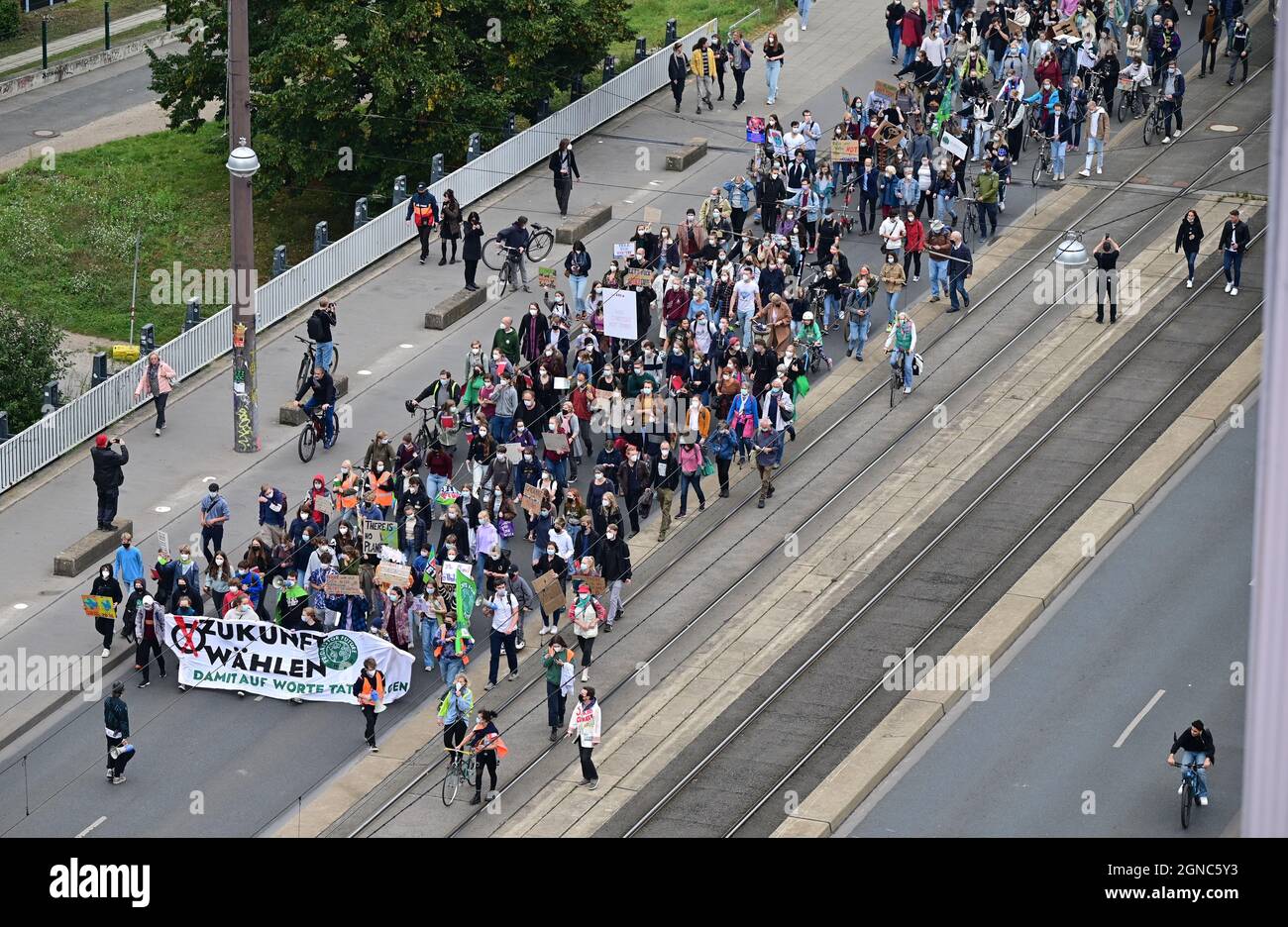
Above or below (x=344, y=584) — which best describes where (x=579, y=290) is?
above

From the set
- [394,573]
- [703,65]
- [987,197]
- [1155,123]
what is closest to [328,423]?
[394,573]

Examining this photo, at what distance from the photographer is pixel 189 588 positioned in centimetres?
2922

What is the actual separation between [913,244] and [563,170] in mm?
8063

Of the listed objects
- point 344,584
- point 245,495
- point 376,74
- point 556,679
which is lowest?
point 245,495

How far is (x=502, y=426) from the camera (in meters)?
33.6

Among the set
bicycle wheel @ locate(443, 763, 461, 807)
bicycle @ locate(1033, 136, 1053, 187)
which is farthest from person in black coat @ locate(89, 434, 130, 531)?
bicycle @ locate(1033, 136, 1053, 187)

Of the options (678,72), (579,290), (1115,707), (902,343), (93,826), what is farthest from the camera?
(678,72)

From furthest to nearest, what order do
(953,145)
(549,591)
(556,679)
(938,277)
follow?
(953,145)
(938,277)
(549,591)
(556,679)

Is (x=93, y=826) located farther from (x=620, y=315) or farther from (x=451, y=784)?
(x=620, y=315)

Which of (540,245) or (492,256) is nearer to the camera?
(540,245)

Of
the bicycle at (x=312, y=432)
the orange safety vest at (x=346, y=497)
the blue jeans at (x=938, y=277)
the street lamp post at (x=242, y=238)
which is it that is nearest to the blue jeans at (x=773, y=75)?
the blue jeans at (x=938, y=277)

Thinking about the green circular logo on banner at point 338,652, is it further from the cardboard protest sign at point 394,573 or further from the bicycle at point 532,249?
the bicycle at point 532,249

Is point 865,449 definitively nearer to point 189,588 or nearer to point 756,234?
point 756,234

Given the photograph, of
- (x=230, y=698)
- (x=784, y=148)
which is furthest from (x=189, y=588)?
(x=784, y=148)
